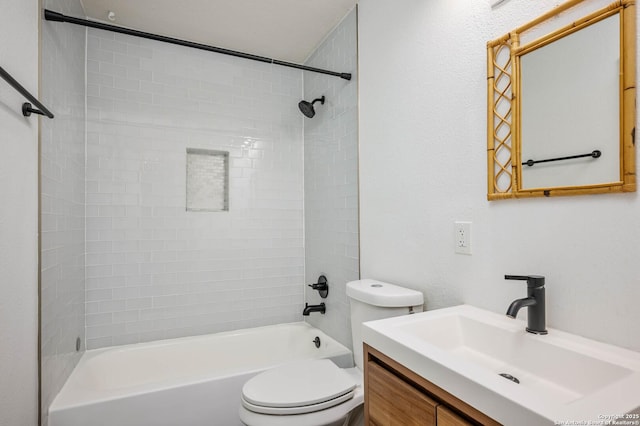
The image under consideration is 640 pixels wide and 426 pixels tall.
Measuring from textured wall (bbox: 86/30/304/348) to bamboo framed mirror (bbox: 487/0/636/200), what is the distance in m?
1.88

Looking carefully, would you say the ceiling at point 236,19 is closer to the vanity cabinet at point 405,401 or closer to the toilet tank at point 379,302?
the toilet tank at point 379,302

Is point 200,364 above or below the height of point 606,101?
A: below

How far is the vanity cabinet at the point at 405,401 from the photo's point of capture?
79 cm

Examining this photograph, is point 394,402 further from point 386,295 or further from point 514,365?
point 386,295

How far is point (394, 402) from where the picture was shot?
100cm

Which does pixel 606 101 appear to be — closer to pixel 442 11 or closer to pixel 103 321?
pixel 442 11

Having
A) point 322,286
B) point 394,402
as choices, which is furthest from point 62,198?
point 394,402

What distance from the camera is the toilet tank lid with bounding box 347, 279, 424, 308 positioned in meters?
1.46

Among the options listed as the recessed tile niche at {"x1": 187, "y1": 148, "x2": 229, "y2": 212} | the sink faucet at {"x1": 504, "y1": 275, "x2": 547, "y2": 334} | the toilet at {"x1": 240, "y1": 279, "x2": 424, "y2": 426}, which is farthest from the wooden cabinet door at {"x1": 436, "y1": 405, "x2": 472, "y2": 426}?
the recessed tile niche at {"x1": 187, "y1": 148, "x2": 229, "y2": 212}

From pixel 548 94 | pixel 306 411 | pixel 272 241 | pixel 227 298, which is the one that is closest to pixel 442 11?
pixel 548 94

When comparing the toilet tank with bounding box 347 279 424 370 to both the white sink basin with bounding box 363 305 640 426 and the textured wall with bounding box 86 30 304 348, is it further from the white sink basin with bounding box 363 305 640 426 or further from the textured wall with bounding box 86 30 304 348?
the textured wall with bounding box 86 30 304 348

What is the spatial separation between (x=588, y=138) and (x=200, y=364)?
99.3 inches

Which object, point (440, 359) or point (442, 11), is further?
point (442, 11)

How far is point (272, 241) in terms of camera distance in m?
2.80
